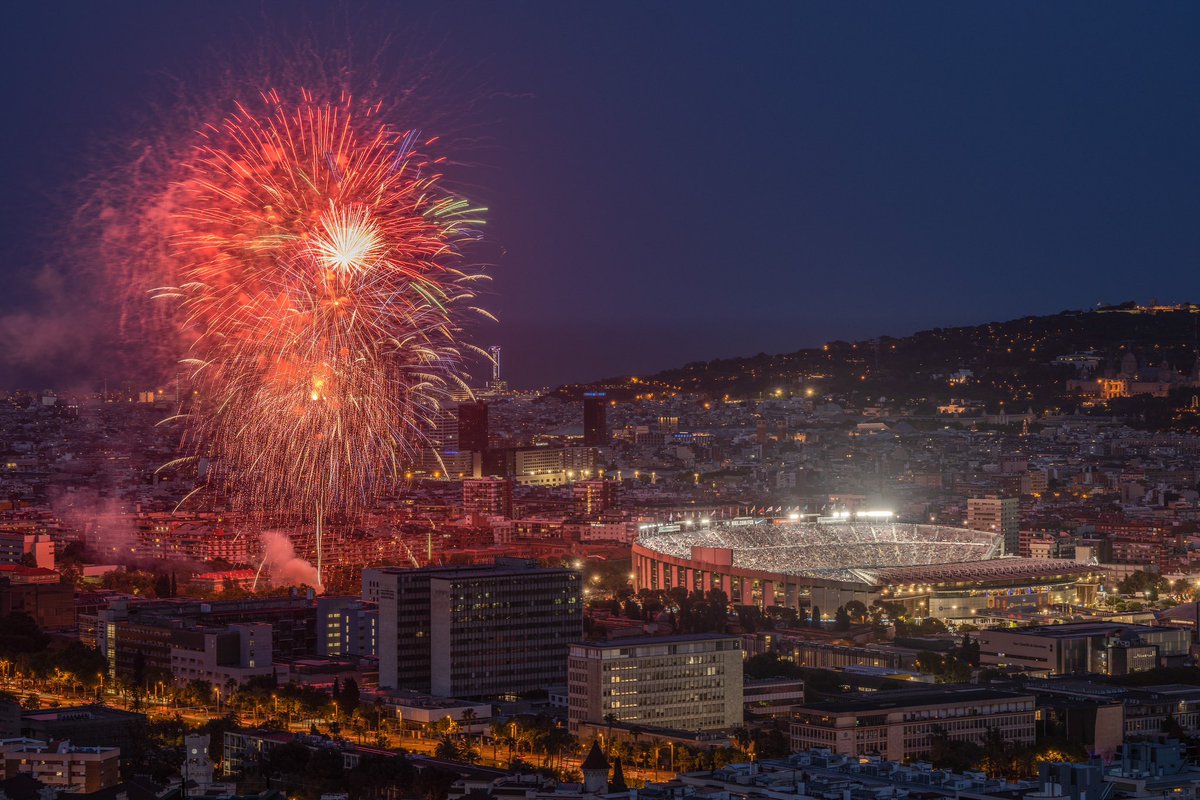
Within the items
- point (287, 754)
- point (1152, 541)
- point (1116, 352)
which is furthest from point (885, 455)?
point (287, 754)

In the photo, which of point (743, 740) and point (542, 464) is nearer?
point (743, 740)

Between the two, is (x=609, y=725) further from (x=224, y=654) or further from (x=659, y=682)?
(x=224, y=654)

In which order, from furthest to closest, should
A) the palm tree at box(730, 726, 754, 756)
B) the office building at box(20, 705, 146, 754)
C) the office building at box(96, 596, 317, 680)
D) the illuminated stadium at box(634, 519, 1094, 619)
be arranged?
1. the illuminated stadium at box(634, 519, 1094, 619)
2. the office building at box(96, 596, 317, 680)
3. the palm tree at box(730, 726, 754, 756)
4. the office building at box(20, 705, 146, 754)

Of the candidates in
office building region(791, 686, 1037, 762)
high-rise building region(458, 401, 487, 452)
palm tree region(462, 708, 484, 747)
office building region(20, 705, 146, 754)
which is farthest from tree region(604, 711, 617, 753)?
high-rise building region(458, 401, 487, 452)

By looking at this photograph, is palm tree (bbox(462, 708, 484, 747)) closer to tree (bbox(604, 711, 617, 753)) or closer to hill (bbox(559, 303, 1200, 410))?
tree (bbox(604, 711, 617, 753))

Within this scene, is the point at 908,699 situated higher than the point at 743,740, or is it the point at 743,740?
the point at 908,699

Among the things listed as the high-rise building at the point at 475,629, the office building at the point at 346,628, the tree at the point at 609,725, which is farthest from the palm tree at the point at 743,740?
the office building at the point at 346,628

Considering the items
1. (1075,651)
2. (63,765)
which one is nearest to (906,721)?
(1075,651)
